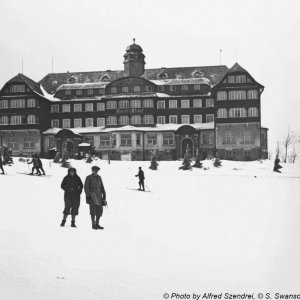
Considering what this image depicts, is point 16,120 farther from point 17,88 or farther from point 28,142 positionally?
point 17,88

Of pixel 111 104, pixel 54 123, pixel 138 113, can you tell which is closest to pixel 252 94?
pixel 138 113

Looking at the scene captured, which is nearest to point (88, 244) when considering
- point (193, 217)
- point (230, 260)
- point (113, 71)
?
point (230, 260)

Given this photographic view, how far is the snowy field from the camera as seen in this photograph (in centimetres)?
878

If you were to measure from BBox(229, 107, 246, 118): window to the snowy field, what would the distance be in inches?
1560

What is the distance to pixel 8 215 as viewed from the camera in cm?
1496

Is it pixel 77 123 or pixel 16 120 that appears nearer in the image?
pixel 16 120

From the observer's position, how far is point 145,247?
41.1 feet

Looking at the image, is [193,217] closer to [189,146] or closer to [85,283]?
[85,283]

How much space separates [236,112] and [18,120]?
3228 cm

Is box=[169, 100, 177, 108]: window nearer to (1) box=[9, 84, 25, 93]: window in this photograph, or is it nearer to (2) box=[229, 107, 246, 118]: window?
(2) box=[229, 107, 246, 118]: window

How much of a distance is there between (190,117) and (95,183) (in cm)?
5413

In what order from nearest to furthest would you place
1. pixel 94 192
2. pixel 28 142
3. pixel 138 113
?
1. pixel 94 192
2. pixel 28 142
3. pixel 138 113

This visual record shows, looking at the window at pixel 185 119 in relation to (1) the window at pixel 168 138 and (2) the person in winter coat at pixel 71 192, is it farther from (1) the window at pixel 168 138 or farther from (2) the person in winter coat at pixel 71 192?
(2) the person in winter coat at pixel 71 192

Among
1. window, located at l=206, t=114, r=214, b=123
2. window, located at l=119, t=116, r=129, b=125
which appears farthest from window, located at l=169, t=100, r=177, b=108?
window, located at l=119, t=116, r=129, b=125
